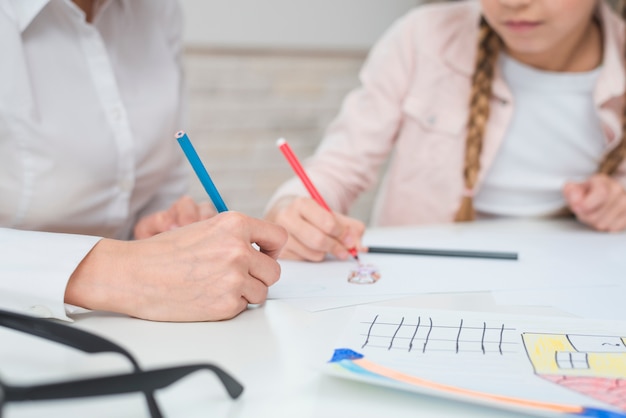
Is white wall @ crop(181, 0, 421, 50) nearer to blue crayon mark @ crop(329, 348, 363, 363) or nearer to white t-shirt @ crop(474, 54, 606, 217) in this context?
white t-shirt @ crop(474, 54, 606, 217)

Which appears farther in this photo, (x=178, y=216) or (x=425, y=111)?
(x=425, y=111)

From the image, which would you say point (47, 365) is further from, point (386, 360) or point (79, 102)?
point (79, 102)

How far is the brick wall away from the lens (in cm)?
204

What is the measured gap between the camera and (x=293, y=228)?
0.83 meters

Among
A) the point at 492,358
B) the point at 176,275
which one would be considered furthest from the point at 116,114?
the point at 492,358

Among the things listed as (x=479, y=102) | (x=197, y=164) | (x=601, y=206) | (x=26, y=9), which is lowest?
(x=601, y=206)

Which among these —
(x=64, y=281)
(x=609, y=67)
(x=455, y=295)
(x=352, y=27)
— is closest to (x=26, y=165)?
(x=64, y=281)

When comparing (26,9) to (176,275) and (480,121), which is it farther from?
(480,121)

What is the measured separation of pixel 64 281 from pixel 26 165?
0.30 m

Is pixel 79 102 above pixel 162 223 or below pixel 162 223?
above

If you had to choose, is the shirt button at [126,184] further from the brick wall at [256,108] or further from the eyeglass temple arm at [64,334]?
the brick wall at [256,108]

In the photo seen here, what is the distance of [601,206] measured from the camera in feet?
3.53

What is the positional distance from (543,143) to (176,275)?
835 mm

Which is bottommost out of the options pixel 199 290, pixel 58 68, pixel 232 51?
pixel 232 51
